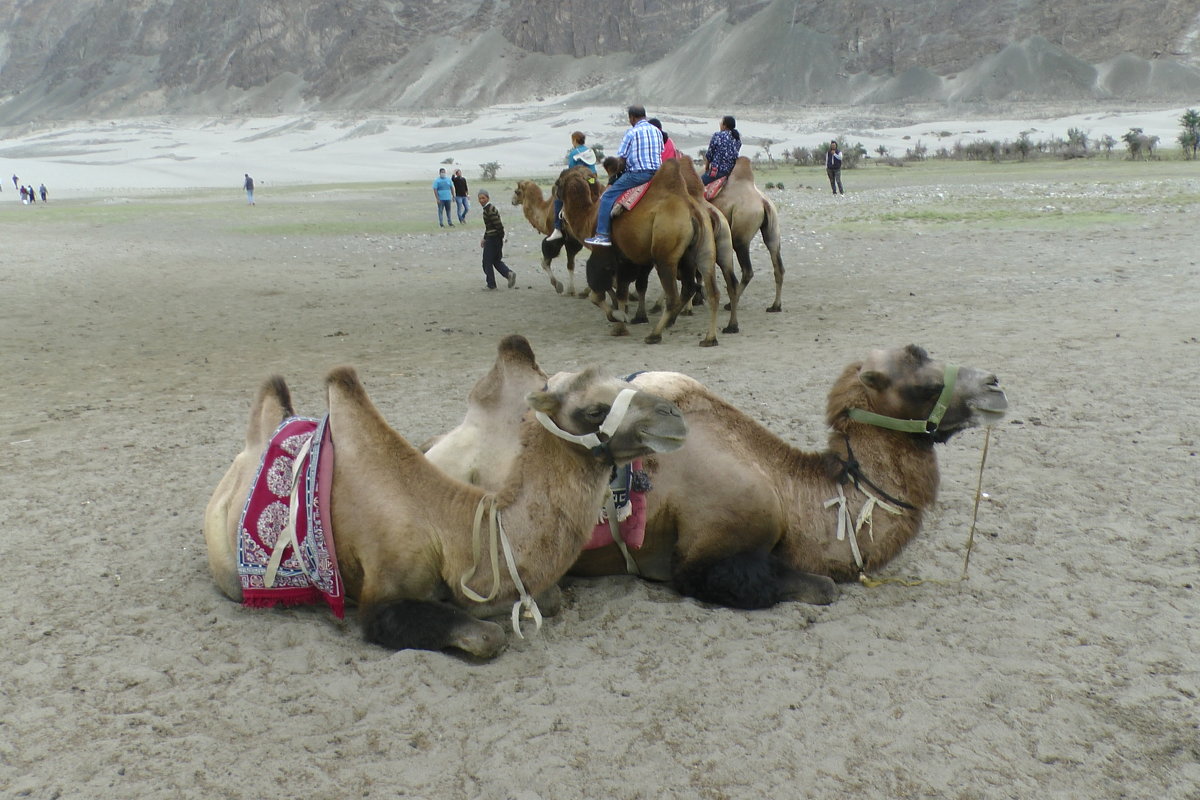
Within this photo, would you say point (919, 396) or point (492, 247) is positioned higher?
point (492, 247)

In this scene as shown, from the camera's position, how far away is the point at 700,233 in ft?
33.9

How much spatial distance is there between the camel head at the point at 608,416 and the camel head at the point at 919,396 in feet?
4.24

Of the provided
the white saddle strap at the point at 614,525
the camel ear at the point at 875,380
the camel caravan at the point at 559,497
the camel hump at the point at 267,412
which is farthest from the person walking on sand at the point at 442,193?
the camel ear at the point at 875,380

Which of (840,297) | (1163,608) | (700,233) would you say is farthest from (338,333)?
(1163,608)

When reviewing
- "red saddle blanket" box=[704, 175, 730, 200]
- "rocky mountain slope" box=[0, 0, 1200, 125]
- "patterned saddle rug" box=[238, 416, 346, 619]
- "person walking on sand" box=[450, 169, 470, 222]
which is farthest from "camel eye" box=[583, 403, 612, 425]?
"rocky mountain slope" box=[0, 0, 1200, 125]

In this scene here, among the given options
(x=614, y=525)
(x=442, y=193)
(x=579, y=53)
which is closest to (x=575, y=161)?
(x=614, y=525)

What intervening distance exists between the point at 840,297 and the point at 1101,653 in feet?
29.5

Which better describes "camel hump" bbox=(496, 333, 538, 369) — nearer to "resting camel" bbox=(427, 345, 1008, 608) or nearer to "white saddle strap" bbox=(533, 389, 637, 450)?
"resting camel" bbox=(427, 345, 1008, 608)

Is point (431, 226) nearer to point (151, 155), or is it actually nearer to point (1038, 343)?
point (1038, 343)

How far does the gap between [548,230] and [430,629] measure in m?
12.3

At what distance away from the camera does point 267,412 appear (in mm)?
4703

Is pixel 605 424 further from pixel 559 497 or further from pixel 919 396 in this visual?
pixel 919 396

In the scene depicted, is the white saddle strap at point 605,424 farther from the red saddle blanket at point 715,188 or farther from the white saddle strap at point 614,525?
the red saddle blanket at point 715,188

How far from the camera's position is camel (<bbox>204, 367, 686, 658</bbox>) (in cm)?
382
